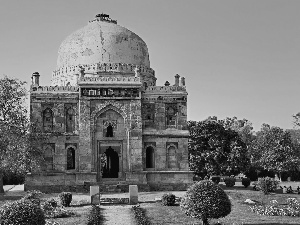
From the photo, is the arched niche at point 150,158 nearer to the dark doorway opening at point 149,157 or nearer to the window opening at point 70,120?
the dark doorway opening at point 149,157

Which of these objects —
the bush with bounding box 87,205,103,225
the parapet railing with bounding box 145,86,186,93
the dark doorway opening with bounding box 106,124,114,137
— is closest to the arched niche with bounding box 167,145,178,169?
the parapet railing with bounding box 145,86,186,93

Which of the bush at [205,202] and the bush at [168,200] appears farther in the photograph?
the bush at [168,200]

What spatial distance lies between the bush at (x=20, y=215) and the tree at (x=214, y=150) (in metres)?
32.2

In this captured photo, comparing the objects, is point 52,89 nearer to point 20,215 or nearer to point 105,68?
point 105,68

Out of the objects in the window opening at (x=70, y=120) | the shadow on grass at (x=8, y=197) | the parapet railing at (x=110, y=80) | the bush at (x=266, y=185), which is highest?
the parapet railing at (x=110, y=80)

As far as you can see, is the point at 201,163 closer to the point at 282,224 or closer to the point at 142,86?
the point at 142,86

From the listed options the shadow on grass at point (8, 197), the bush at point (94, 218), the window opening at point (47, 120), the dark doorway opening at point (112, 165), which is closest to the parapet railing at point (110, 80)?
the window opening at point (47, 120)

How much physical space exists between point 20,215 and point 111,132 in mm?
20458

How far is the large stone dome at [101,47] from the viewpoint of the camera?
41875mm

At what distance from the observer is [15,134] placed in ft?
115

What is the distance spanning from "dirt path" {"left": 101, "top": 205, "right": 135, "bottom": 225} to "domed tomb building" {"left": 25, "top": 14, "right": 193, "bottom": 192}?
7.62 meters

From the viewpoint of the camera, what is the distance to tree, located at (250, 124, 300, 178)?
5622 cm

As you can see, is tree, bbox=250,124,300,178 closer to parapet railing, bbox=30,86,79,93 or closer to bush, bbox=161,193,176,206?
parapet railing, bbox=30,86,79,93

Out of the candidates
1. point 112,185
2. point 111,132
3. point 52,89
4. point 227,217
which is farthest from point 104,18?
point 227,217
